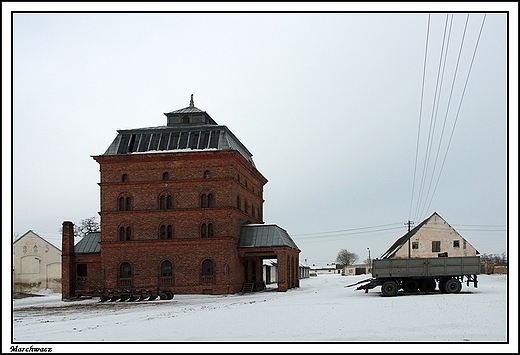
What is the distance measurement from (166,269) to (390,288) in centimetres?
1620

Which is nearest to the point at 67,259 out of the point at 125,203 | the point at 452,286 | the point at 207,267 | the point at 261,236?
the point at 125,203

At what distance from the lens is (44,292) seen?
52.6 m

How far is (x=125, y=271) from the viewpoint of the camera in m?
43.0

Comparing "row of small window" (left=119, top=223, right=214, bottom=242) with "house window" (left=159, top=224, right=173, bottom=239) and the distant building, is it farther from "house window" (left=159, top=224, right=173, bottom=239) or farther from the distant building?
the distant building

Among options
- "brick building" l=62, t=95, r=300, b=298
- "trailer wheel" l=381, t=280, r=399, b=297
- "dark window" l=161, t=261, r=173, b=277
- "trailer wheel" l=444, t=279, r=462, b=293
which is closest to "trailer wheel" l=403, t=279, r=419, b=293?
"trailer wheel" l=381, t=280, r=399, b=297

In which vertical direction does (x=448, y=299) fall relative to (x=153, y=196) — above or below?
below

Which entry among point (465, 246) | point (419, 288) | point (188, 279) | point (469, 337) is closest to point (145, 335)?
point (469, 337)

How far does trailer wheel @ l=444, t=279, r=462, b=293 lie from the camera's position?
3331cm

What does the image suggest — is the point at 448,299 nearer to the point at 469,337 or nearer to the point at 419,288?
the point at 419,288

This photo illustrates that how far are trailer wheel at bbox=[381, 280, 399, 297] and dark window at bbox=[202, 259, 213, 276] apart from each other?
1298cm

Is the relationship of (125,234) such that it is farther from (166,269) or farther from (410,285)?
(410,285)

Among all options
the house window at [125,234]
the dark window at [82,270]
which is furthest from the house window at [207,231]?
the dark window at [82,270]

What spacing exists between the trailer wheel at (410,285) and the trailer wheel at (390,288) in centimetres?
89

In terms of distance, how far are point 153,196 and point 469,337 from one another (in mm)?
29756
